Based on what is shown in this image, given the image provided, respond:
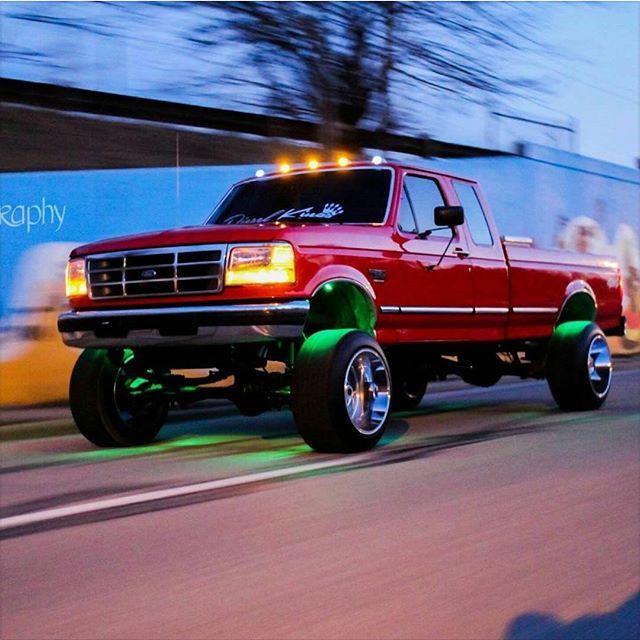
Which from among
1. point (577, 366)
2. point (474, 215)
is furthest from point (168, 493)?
point (577, 366)

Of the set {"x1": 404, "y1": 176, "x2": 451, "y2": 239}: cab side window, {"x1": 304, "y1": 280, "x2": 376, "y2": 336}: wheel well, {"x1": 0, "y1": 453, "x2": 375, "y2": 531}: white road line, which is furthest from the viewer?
{"x1": 404, "y1": 176, "x2": 451, "y2": 239}: cab side window

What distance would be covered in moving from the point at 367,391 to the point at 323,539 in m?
2.66

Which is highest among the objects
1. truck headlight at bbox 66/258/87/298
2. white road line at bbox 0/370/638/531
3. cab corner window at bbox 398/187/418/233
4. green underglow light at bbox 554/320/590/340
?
cab corner window at bbox 398/187/418/233

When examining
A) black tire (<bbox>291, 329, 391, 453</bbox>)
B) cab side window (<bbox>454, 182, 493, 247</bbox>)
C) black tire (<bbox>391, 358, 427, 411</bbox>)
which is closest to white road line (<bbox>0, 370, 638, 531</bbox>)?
black tire (<bbox>291, 329, 391, 453</bbox>)

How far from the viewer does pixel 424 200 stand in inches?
356

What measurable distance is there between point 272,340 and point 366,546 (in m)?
2.57

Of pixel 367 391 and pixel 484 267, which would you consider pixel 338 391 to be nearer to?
pixel 367 391

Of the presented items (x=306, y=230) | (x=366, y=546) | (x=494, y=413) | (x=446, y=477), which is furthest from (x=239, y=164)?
(x=366, y=546)

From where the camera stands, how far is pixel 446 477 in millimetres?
6684

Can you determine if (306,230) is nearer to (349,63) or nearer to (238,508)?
(238,508)

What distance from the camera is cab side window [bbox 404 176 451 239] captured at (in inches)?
349

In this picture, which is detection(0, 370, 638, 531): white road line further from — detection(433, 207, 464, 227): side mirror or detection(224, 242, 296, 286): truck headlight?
detection(433, 207, 464, 227): side mirror

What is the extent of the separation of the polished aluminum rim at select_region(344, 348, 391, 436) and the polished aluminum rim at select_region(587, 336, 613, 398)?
321 centimetres

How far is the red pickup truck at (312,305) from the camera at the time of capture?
7.29 meters
